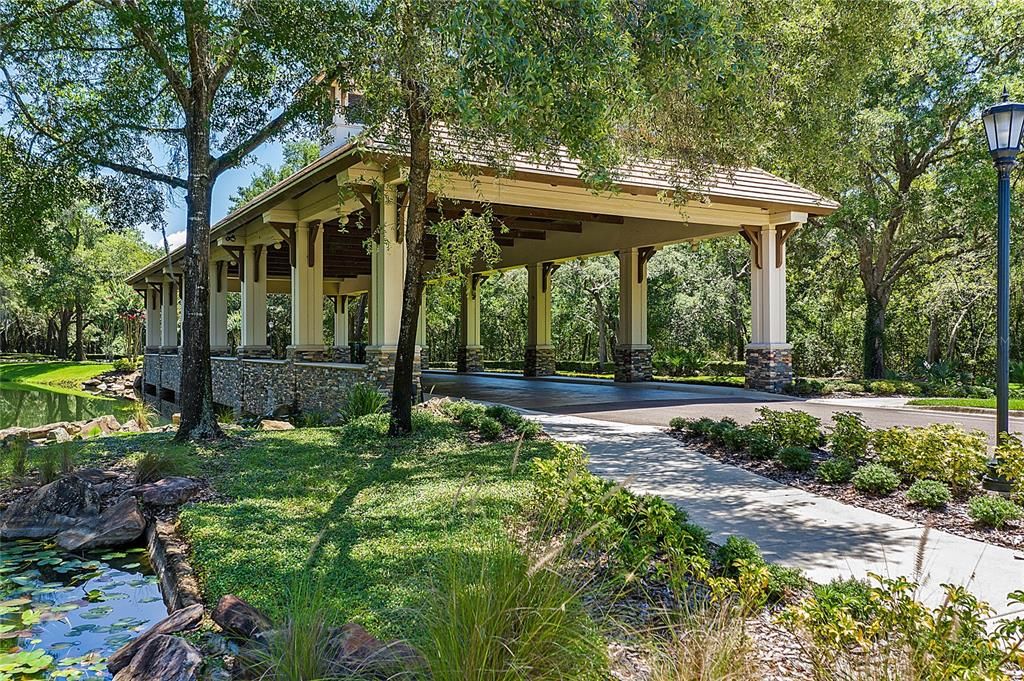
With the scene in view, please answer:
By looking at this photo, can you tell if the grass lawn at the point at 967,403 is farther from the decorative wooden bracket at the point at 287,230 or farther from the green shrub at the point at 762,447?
the decorative wooden bracket at the point at 287,230

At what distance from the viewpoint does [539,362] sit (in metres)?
23.7

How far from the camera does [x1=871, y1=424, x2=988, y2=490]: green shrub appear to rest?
633cm

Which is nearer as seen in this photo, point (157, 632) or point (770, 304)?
point (157, 632)

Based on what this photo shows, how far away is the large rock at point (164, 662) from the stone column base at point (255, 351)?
15981mm

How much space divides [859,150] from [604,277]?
46.7ft

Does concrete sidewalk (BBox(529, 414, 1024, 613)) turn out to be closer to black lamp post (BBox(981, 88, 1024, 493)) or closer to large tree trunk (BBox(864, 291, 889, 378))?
black lamp post (BBox(981, 88, 1024, 493))

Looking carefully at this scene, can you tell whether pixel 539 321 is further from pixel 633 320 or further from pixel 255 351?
pixel 255 351

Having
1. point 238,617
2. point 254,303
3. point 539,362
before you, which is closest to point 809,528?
point 238,617

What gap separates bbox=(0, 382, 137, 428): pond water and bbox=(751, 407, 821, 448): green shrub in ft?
54.8

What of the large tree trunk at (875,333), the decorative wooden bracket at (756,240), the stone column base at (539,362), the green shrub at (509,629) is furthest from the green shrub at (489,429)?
the large tree trunk at (875,333)

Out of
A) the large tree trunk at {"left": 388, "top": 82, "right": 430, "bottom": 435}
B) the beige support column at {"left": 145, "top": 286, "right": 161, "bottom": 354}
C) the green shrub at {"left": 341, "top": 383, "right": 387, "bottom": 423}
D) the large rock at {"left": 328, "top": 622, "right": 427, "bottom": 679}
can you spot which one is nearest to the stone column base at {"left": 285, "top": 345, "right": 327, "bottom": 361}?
the green shrub at {"left": 341, "top": 383, "right": 387, "bottom": 423}

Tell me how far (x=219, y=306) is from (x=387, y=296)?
13.4 metres

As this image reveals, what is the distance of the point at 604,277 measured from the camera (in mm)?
29094

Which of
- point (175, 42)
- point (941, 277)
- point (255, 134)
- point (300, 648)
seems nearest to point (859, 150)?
point (941, 277)
